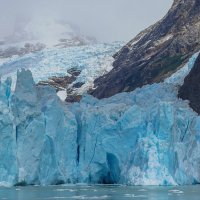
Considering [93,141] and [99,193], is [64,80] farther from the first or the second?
[99,193]

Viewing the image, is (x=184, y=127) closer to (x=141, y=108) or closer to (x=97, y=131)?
(x=141, y=108)

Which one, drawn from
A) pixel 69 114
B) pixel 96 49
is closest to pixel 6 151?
pixel 69 114

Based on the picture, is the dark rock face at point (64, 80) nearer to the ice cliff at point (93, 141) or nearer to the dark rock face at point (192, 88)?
the dark rock face at point (192, 88)

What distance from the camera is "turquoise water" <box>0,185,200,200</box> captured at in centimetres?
2911

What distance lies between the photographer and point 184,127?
3975 centimetres

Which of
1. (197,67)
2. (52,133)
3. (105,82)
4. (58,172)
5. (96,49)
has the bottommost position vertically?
(58,172)

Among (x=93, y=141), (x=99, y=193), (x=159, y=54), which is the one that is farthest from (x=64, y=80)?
(x=99, y=193)

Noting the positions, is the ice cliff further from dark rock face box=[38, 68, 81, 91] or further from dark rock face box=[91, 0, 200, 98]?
dark rock face box=[38, 68, 81, 91]

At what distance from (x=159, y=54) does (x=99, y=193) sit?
6199 centimetres

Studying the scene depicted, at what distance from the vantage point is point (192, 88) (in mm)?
65938

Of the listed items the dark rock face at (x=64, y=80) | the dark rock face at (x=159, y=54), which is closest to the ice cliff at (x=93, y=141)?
the dark rock face at (x=159, y=54)

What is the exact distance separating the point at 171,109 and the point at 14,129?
9821 millimetres

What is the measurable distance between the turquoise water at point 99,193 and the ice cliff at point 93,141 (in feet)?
4.43

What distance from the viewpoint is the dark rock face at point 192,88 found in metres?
64.2
